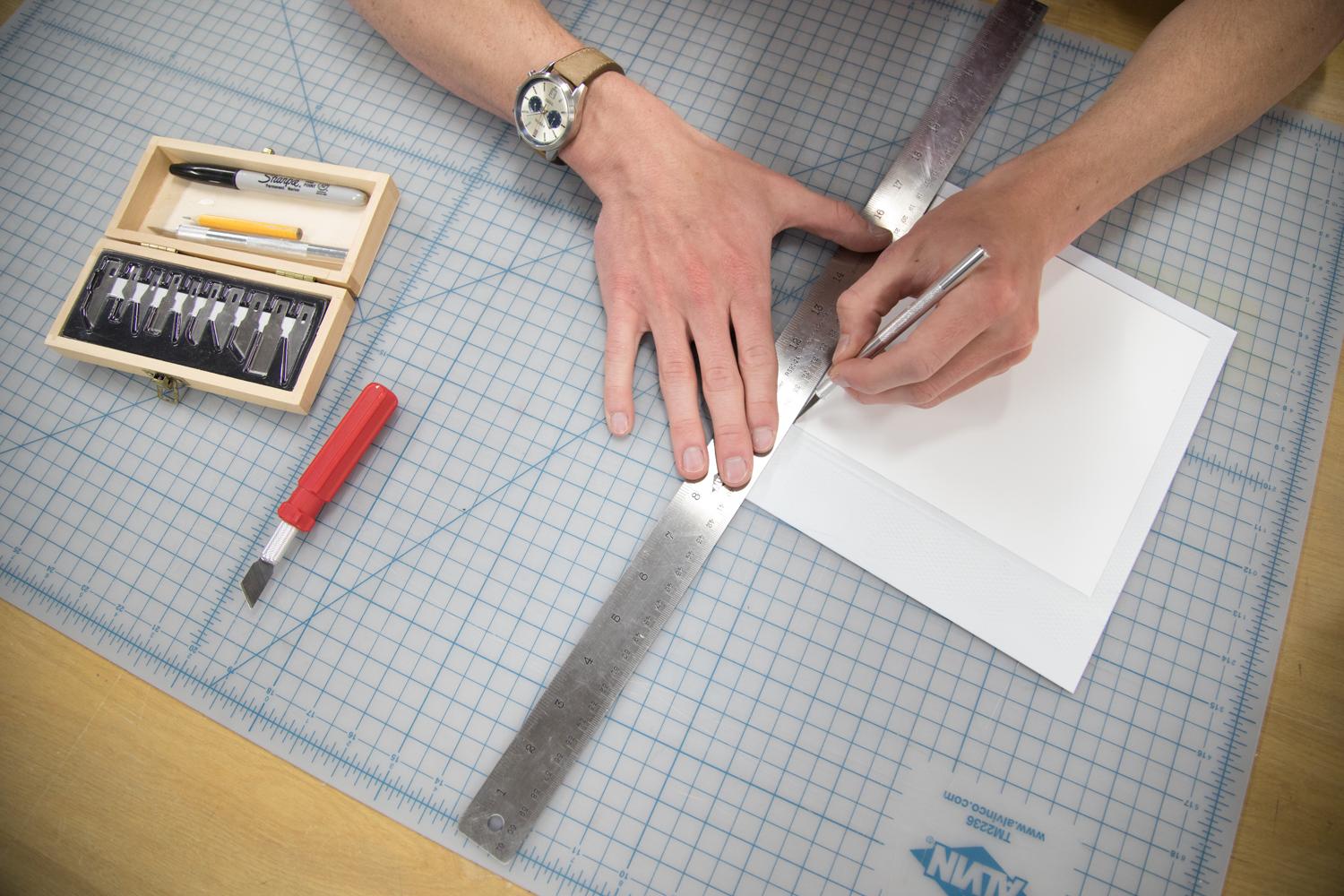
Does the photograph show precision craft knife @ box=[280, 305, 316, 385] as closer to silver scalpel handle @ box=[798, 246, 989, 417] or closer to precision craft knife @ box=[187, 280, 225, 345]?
precision craft knife @ box=[187, 280, 225, 345]

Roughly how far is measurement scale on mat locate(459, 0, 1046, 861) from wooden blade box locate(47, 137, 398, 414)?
0.50 meters

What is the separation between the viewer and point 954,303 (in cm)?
81

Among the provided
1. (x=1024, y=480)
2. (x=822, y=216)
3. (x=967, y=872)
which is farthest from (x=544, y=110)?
(x=967, y=872)

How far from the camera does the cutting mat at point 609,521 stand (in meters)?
0.91

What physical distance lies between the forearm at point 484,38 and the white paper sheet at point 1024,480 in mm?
614

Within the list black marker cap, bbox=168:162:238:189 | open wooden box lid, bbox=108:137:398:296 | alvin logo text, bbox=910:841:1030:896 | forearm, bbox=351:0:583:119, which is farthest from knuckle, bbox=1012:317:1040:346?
black marker cap, bbox=168:162:238:189

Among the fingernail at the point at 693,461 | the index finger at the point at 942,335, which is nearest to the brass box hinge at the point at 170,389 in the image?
the fingernail at the point at 693,461

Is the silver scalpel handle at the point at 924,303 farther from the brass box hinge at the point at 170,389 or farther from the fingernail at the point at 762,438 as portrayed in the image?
the brass box hinge at the point at 170,389

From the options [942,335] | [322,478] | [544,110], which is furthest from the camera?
[544,110]

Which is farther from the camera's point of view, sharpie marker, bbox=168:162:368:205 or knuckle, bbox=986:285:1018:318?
sharpie marker, bbox=168:162:368:205

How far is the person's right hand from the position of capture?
3.24 feet

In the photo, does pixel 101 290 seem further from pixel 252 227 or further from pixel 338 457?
pixel 338 457

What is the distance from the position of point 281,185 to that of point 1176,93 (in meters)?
1.18

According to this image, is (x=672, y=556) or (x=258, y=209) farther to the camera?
(x=258, y=209)
